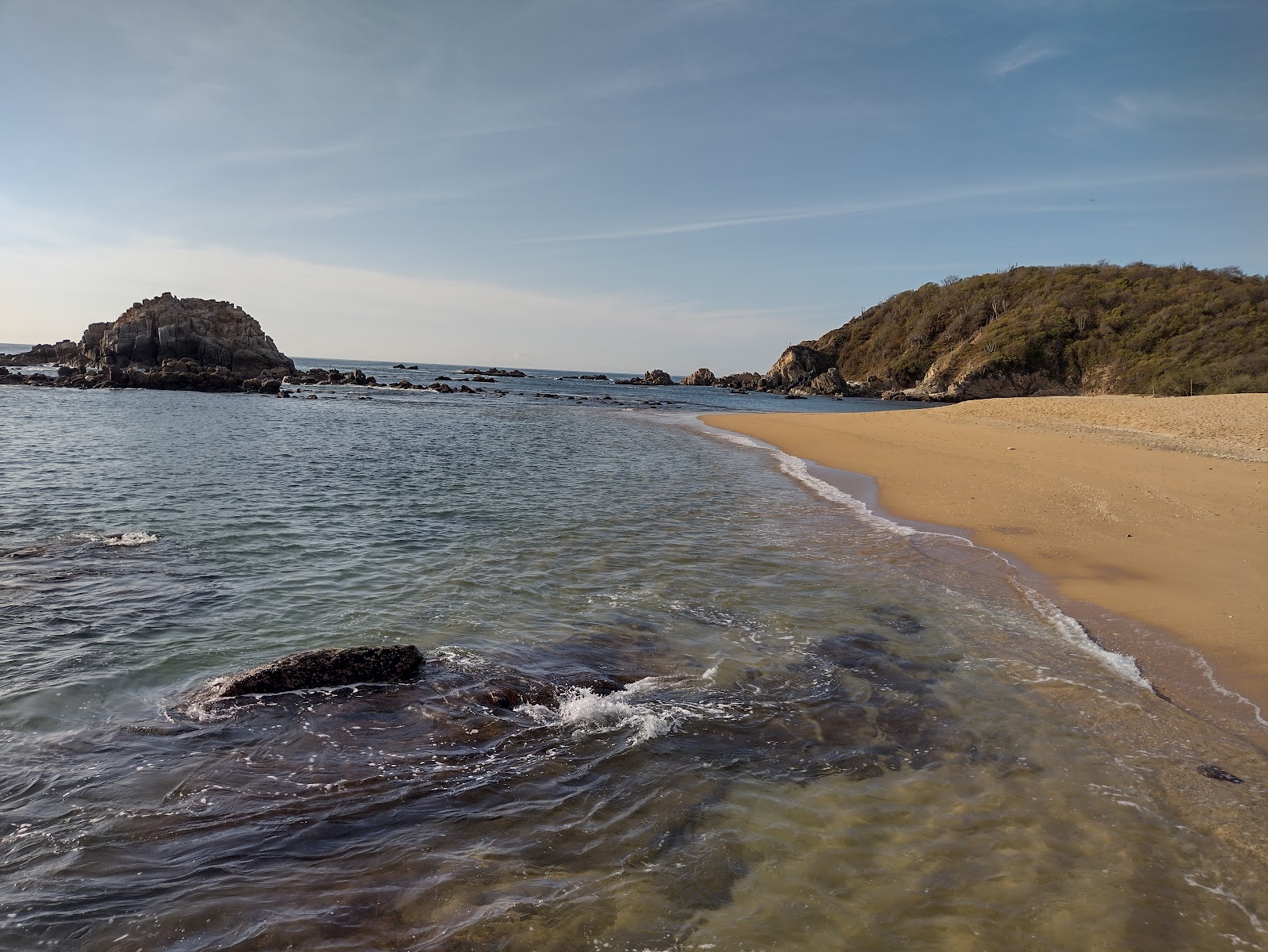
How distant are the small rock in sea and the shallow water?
80 mm

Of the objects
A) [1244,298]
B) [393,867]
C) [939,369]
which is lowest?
[393,867]

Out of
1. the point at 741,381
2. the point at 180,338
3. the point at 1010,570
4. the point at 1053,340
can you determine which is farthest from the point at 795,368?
the point at 1010,570

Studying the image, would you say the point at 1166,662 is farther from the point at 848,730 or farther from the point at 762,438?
the point at 762,438

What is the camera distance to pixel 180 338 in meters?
69.4

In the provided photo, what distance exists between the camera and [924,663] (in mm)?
7254

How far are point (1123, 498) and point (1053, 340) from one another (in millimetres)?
81373

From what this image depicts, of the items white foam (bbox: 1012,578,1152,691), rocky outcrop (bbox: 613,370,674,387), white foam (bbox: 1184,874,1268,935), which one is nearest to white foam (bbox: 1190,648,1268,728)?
white foam (bbox: 1012,578,1152,691)

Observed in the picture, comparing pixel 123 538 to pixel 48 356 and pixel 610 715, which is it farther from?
pixel 48 356

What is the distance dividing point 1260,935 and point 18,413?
47587mm

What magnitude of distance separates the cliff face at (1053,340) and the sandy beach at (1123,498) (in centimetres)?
3386

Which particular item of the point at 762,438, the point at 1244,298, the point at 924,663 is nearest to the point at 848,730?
the point at 924,663

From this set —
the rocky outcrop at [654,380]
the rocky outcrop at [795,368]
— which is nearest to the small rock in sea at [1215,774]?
the rocky outcrop at [795,368]

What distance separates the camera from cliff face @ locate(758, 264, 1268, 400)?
6456 centimetres

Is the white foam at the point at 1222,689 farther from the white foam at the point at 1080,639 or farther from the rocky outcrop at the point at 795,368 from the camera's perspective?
the rocky outcrop at the point at 795,368
